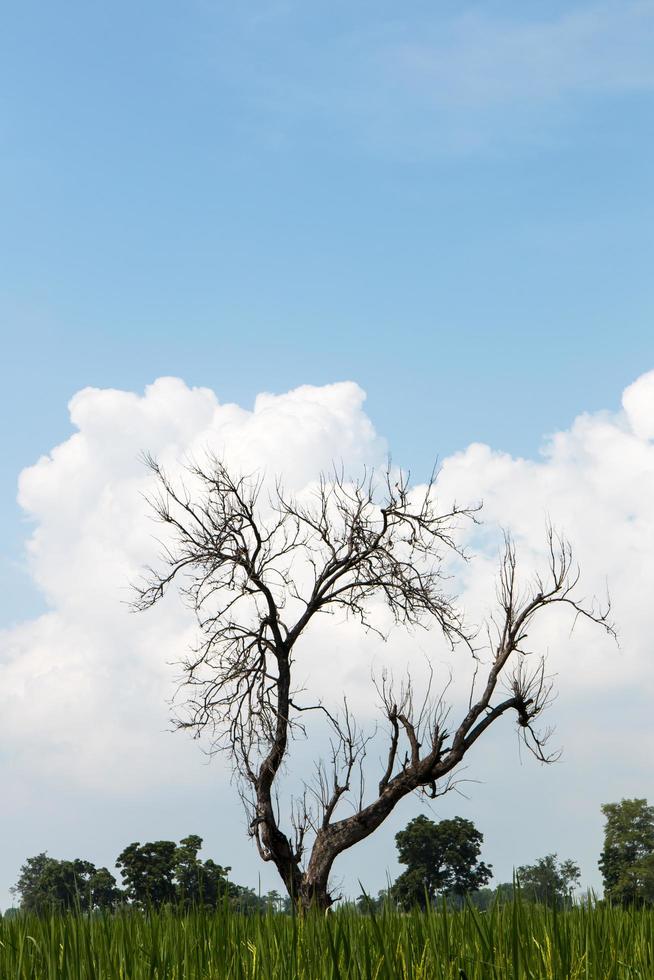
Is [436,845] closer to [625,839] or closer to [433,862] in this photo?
[433,862]

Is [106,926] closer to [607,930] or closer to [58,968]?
[58,968]

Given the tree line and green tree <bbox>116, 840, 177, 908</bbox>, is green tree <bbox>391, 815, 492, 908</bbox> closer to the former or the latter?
the tree line

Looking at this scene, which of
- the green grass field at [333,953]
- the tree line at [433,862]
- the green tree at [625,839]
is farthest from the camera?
the green tree at [625,839]

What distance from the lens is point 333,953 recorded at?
13.5 feet

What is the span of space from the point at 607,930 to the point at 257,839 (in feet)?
40.7

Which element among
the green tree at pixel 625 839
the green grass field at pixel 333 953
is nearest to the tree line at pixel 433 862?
the green tree at pixel 625 839

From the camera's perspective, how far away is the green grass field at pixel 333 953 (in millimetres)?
4230

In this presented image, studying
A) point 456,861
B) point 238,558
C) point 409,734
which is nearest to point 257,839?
point 409,734

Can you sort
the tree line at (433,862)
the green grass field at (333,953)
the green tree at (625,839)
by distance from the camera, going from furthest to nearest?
the green tree at (625,839)
the tree line at (433,862)
the green grass field at (333,953)

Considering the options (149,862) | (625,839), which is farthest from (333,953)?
(625,839)

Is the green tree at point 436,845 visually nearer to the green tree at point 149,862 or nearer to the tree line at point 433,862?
the tree line at point 433,862

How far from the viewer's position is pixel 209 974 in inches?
173

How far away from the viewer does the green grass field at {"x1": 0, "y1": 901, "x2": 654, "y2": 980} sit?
4230 millimetres

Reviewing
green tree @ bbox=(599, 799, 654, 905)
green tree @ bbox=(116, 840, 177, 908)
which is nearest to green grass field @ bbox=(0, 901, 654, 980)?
green tree @ bbox=(116, 840, 177, 908)
